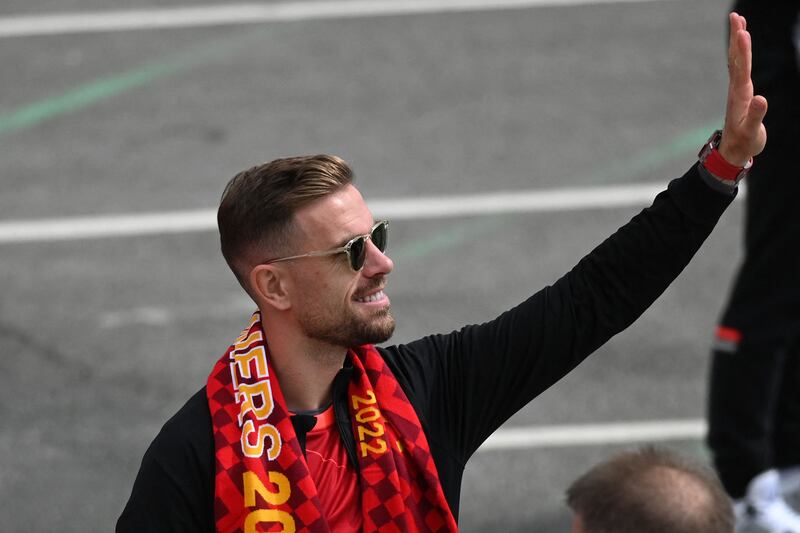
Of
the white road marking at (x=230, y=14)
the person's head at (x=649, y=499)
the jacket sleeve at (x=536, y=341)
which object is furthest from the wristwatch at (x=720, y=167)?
the white road marking at (x=230, y=14)

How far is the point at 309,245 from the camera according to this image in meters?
3.39

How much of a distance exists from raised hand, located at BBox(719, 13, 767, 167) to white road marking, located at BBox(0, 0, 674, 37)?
7.68 metres

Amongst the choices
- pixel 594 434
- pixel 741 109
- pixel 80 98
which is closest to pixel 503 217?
pixel 594 434

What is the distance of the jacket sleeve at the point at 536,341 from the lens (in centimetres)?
346

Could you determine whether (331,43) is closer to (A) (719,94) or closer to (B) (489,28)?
(B) (489,28)

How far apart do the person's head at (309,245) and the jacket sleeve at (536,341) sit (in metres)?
0.25

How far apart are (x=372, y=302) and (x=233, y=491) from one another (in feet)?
1.95

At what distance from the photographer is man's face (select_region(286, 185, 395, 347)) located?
339cm

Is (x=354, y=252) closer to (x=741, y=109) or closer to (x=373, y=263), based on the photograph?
(x=373, y=263)

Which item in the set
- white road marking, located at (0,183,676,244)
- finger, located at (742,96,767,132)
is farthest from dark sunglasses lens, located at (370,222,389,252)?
white road marking, located at (0,183,676,244)

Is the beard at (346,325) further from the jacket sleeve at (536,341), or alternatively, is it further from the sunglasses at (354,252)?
the jacket sleeve at (536,341)

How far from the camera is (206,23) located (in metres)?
10.8

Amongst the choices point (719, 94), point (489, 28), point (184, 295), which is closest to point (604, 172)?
point (719, 94)

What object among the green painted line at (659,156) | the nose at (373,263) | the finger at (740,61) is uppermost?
the finger at (740,61)
